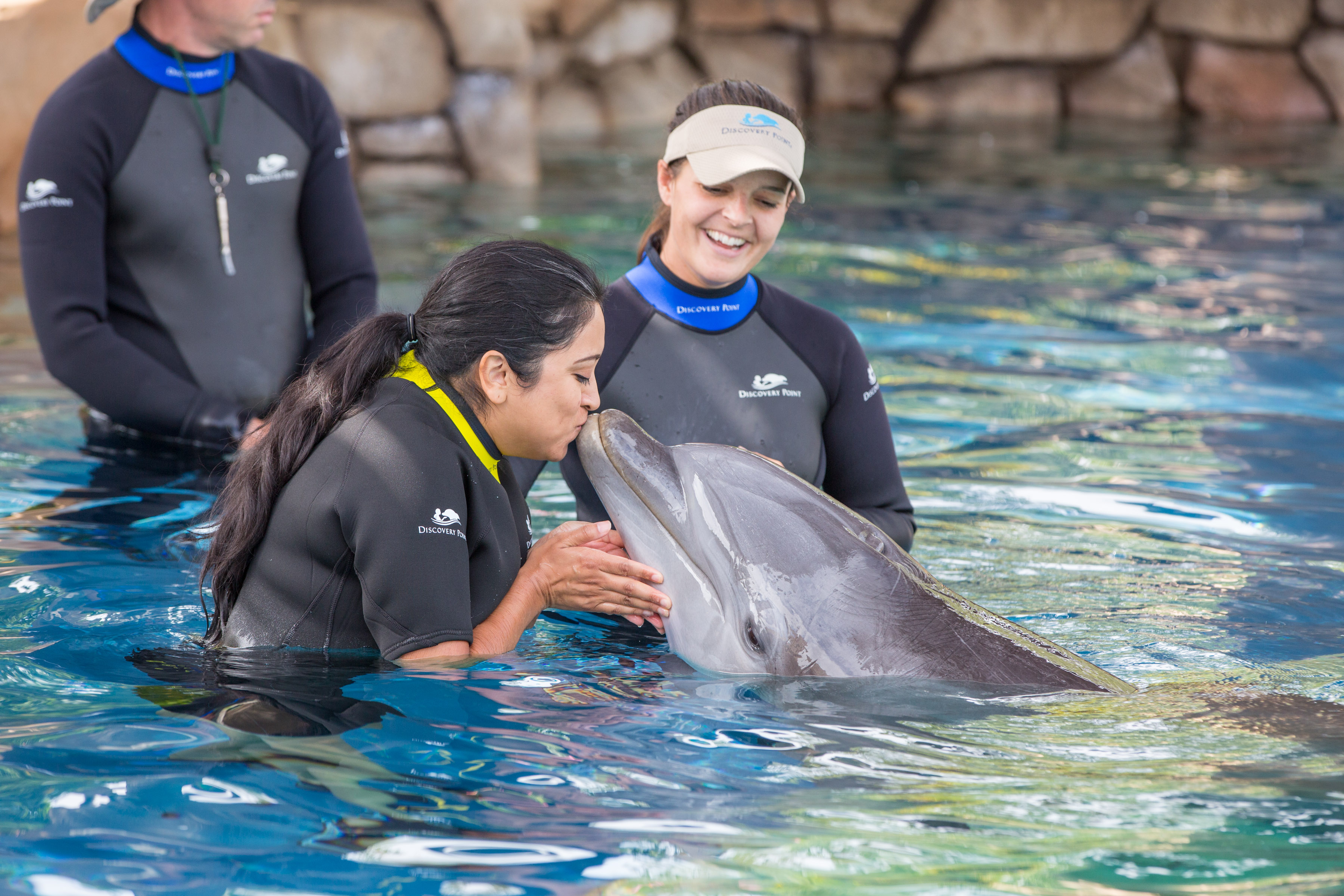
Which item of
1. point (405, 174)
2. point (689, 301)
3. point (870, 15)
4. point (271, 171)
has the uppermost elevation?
point (870, 15)

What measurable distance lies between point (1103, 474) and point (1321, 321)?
3225 millimetres

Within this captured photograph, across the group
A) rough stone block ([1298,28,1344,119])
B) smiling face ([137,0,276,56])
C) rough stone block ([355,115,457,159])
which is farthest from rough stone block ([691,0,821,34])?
smiling face ([137,0,276,56])

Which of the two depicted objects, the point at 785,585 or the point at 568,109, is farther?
the point at 568,109

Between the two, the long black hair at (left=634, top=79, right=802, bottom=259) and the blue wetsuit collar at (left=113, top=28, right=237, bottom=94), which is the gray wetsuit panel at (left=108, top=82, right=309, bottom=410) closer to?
the blue wetsuit collar at (left=113, top=28, right=237, bottom=94)

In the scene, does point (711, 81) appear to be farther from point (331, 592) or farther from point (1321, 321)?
point (1321, 321)

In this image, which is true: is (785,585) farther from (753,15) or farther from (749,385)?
(753,15)

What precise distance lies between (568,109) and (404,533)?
44.9 feet

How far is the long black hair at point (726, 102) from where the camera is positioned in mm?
3680

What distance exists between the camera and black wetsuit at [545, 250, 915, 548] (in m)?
3.75

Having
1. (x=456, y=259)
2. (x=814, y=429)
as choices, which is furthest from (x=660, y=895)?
(x=814, y=429)

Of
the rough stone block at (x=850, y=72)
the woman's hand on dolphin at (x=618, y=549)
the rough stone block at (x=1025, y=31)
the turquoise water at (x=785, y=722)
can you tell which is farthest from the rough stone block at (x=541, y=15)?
the woman's hand on dolphin at (x=618, y=549)

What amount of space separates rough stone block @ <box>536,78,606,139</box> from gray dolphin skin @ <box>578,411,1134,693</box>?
12.9 m

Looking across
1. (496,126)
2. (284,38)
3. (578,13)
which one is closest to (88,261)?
(284,38)

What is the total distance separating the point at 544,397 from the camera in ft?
9.61
